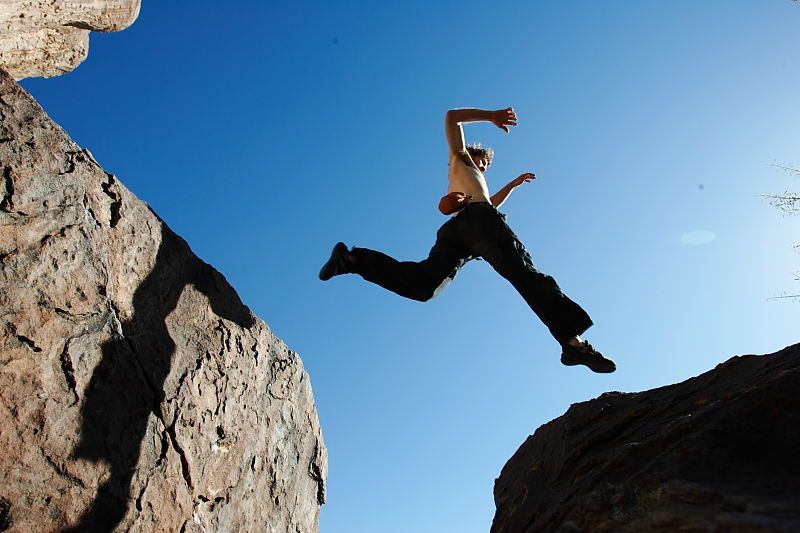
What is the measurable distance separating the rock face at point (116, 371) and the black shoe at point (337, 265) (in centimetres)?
72

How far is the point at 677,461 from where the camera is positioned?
230 cm

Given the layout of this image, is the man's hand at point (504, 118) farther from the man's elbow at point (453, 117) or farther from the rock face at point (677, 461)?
the rock face at point (677, 461)

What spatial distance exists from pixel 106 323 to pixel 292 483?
6.14 ft

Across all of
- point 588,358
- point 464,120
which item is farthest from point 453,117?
point 588,358

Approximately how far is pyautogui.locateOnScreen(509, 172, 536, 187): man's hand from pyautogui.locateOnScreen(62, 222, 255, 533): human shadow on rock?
269 centimetres

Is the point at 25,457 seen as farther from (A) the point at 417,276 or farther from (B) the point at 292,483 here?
(A) the point at 417,276

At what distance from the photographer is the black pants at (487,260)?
4133 millimetres

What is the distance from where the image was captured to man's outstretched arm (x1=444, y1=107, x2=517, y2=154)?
4.72m

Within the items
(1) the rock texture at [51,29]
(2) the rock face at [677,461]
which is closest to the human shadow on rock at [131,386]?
(1) the rock texture at [51,29]

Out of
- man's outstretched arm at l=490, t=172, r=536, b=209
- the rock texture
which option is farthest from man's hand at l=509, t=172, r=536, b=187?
the rock texture

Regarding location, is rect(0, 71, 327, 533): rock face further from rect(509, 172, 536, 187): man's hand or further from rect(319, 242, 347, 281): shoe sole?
rect(509, 172, 536, 187): man's hand

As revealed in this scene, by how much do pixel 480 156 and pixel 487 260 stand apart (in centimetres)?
118

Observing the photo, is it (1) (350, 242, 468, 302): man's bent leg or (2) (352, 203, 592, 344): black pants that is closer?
(2) (352, 203, 592, 344): black pants

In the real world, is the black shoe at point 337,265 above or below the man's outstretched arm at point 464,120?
below
